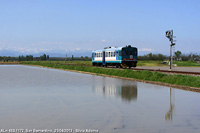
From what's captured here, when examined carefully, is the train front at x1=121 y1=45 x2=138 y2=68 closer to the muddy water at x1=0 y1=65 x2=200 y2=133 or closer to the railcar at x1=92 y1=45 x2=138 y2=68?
the railcar at x1=92 y1=45 x2=138 y2=68

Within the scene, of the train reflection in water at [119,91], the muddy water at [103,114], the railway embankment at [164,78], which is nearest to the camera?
the muddy water at [103,114]

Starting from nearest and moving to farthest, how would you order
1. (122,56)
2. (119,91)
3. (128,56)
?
(119,91), (122,56), (128,56)

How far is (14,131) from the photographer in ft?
26.0

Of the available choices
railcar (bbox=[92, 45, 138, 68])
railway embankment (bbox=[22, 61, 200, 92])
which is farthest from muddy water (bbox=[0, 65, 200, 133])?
railcar (bbox=[92, 45, 138, 68])

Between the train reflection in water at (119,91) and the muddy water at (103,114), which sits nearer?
the muddy water at (103,114)

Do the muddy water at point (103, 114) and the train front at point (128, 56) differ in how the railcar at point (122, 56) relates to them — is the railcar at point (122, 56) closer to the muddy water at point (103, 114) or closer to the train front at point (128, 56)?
A: the train front at point (128, 56)

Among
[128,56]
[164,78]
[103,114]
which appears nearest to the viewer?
[103,114]

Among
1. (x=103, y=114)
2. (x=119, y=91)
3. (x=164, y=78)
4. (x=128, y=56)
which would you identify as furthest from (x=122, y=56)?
(x=103, y=114)

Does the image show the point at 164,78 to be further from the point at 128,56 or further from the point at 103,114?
the point at 128,56

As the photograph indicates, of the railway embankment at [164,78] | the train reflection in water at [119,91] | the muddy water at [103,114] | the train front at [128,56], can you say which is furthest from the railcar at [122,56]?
the muddy water at [103,114]

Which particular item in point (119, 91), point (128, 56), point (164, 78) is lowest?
point (119, 91)

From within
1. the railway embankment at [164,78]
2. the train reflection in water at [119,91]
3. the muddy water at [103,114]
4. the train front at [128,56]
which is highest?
the train front at [128,56]

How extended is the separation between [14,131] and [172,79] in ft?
53.1

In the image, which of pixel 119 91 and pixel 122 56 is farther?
pixel 122 56
